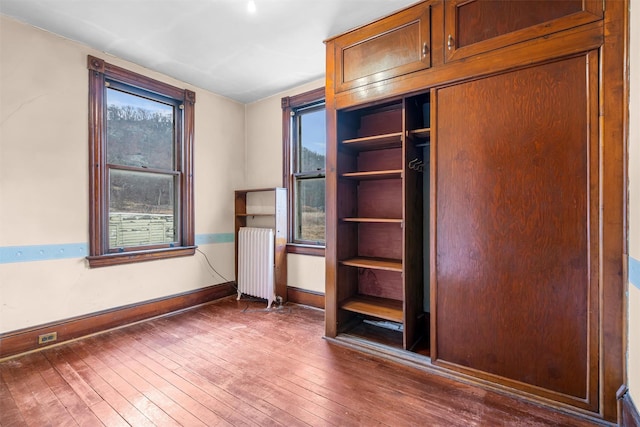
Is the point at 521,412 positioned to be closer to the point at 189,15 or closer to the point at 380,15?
the point at 380,15

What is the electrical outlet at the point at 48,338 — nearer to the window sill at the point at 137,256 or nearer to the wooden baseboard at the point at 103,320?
the wooden baseboard at the point at 103,320

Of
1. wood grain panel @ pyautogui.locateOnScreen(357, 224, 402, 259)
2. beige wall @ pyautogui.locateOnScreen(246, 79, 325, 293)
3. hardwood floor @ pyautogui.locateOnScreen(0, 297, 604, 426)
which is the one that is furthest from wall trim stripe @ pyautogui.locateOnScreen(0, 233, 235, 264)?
wood grain panel @ pyautogui.locateOnScreen(357, 224, 402, 259)

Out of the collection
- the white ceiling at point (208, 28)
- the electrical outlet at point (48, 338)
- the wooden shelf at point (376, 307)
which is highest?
the white ceiling at point (208, 28)

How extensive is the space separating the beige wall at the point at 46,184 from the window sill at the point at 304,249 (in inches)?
61.6

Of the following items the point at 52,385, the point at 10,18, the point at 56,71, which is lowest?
the point at 52,385

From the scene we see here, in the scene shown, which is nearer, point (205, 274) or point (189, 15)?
point (189, 15)

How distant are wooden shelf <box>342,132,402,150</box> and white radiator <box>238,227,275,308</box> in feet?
4.78

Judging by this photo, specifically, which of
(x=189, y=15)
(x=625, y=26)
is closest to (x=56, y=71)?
(x=189, y=15)

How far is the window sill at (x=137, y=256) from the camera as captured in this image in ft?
8.95

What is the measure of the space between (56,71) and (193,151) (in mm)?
1342

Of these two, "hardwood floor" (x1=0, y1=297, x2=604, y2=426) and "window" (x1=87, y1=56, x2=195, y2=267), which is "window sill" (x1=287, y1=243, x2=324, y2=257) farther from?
"window" (x1=87, y1=56, x2=195, y2=267)

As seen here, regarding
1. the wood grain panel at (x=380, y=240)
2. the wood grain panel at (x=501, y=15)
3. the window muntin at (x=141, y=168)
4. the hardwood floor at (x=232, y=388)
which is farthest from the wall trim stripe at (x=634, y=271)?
the window muntin at (x=141, y=168)

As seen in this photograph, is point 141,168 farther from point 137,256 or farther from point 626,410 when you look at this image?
point 626,410

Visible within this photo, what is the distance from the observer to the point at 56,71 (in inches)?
98.1
